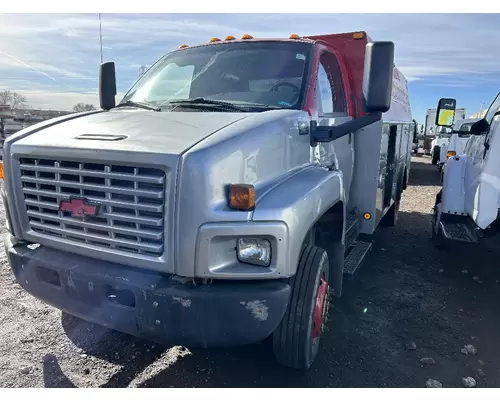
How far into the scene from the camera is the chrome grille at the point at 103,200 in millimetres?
2501

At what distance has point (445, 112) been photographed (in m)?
6.13

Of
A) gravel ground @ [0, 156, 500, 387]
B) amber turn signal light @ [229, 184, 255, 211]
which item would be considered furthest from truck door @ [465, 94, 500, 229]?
amber turn signal light @ [229, 184, 255, 211]

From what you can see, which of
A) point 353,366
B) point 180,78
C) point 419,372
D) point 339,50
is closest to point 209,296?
point 353,366

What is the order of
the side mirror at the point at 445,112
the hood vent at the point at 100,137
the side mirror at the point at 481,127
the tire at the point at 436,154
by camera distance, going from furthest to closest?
the tire at the point at 436,154 < the side mirror at the point at 445,112 < the side mirror at the point at 481,127 < the hood vent at the point at 100,137

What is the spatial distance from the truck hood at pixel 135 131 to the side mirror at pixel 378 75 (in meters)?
0.99

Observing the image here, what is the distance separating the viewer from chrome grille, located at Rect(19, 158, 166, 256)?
2501mm

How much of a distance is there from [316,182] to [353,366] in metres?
1.45

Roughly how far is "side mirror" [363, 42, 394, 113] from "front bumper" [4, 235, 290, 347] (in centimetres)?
162

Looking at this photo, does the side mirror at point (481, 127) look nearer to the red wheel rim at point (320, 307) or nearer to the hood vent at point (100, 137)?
the red wheel rim at point (320, 307)

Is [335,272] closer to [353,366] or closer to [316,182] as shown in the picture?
[353,366]

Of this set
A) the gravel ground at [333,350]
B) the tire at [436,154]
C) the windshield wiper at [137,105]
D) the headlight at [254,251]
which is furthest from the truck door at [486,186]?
the tire at [436,154]

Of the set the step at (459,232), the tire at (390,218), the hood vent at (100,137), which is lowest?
the tire at (390,218)

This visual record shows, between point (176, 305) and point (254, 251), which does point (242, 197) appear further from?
point (176, 305)

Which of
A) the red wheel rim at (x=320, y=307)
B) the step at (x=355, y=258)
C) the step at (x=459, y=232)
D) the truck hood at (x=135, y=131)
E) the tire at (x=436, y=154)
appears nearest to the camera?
the truck hood at (x=135, y=131)
